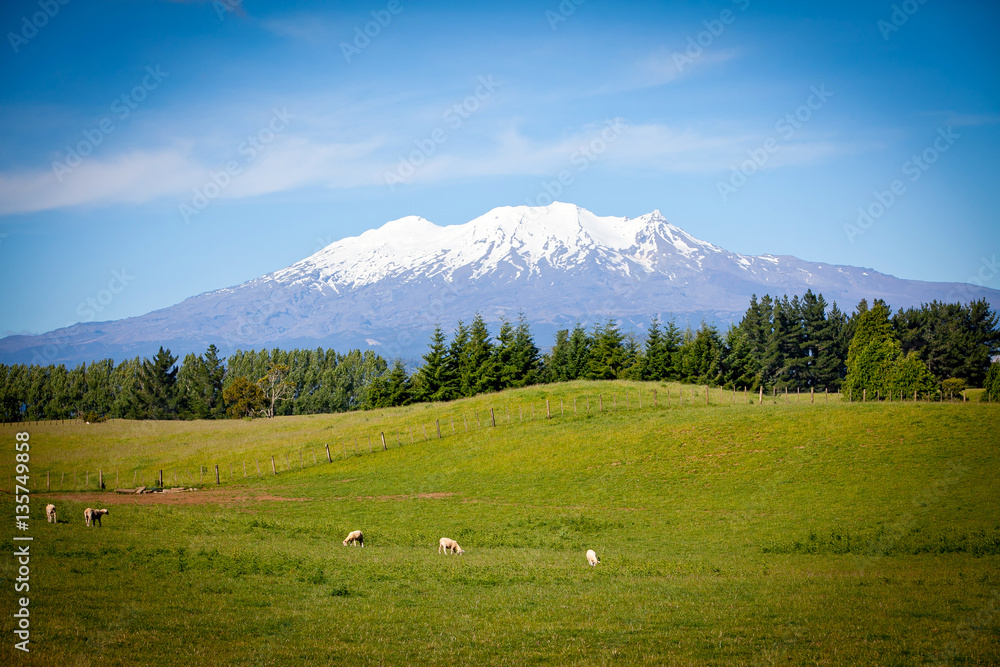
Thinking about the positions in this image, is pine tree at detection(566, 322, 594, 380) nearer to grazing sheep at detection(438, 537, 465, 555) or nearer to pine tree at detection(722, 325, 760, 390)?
pine tree at detection(722, 325, 760, 390)

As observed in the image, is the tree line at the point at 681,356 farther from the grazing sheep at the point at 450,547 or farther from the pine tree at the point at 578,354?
the grazing sheep at the point at 450,547

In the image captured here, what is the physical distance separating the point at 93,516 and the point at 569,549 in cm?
2029

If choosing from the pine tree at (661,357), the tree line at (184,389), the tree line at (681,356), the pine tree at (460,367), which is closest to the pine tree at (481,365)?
the tree line at (681,356)

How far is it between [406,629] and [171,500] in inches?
1328

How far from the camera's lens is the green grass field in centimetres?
1269

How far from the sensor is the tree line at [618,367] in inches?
3506

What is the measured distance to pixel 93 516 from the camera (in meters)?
27.2

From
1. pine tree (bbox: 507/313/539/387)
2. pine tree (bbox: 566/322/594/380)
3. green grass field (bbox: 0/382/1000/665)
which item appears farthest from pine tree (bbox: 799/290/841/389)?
green grass field (bbox: 0/382/1000/665)

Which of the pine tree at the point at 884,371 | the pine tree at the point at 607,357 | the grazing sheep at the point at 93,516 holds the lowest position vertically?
the grazing sheep at the point at 93,516

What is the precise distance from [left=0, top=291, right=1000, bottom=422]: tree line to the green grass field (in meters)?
33.9

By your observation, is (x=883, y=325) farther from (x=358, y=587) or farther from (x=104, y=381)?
(x=104, y=381)

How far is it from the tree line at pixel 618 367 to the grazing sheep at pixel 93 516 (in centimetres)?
6586

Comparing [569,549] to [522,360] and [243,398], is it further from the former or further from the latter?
[243,398]

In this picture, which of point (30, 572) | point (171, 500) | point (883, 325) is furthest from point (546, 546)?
point (883, 325)
